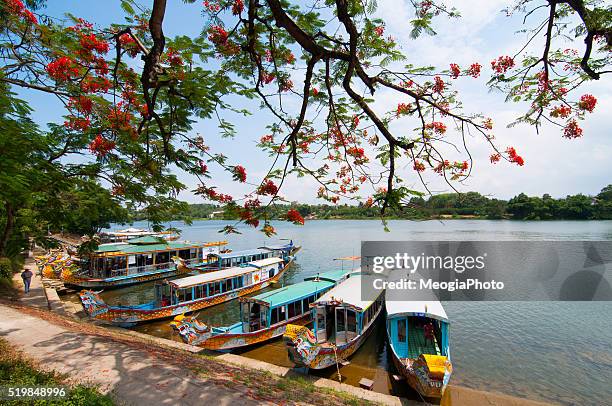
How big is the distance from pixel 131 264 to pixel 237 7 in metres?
22.3

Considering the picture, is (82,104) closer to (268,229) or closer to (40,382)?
(268,229)

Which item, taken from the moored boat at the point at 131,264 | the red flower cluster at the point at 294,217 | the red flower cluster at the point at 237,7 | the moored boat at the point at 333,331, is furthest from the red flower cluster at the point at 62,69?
the moored boat at the point at 131,264

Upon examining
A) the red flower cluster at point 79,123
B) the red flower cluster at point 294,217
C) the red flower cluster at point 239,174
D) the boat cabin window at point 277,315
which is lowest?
the boat cabin window at point 277,315

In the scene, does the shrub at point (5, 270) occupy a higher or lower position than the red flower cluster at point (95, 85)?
lower

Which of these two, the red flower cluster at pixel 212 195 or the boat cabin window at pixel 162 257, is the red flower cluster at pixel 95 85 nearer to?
the red flower cluster at pixel 212 195

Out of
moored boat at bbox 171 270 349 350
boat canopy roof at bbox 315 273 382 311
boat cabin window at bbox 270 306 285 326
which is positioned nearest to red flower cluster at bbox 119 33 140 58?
moored boat at bbox 171 270 349 350

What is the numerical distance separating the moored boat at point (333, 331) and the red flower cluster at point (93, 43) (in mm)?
8149

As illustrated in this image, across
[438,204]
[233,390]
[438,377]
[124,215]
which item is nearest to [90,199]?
[124,215]

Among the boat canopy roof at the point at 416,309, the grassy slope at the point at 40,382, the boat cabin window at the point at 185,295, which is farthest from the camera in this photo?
the boat cabin window at the point at 185,295

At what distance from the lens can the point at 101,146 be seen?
613 cm

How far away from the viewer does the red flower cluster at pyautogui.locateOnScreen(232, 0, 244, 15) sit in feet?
15.8

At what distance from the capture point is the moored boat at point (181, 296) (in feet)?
45.5

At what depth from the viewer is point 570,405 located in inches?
353

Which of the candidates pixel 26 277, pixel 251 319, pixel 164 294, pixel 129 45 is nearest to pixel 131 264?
pixel 26 277
